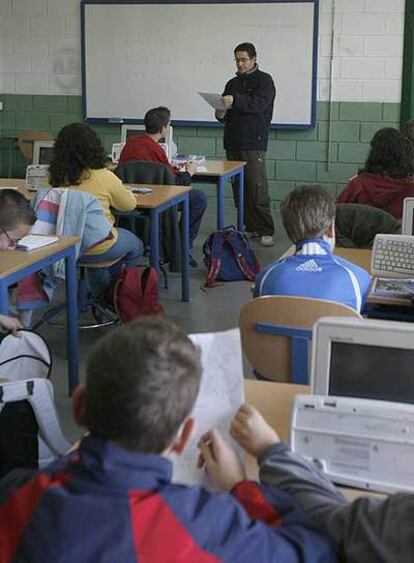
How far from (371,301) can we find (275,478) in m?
1.73

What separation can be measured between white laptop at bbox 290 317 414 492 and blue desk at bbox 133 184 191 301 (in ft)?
10.5

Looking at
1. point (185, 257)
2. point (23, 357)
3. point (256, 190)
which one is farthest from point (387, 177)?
point (256, 190)

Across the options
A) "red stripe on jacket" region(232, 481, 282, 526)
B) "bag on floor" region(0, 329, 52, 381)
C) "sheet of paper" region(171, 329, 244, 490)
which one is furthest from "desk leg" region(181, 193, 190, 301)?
"red stripe on jacket" region(232, 481, 282, 526)

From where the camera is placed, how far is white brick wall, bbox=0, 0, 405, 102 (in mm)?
7348

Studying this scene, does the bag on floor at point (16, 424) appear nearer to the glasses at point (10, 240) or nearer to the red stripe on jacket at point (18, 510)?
the glasses at point (10, 240)

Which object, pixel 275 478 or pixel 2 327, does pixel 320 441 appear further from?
pixel 2 327

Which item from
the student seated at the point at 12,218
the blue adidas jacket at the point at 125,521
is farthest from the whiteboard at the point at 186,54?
the blue adidas jacket at the point at 125,521

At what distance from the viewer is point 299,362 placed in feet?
8.50

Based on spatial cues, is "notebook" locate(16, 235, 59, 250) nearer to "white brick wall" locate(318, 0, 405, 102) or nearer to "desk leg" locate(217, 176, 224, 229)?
"desk leg" locate(217, 176, 224, 229)

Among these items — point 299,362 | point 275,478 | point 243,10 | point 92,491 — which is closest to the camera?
point 92,491

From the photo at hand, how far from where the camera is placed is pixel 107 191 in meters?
4.61

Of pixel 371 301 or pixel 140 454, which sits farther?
pixel 371 301

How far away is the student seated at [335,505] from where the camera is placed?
1220mm

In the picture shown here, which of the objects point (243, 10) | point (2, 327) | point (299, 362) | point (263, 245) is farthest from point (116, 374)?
point (243, 10)
